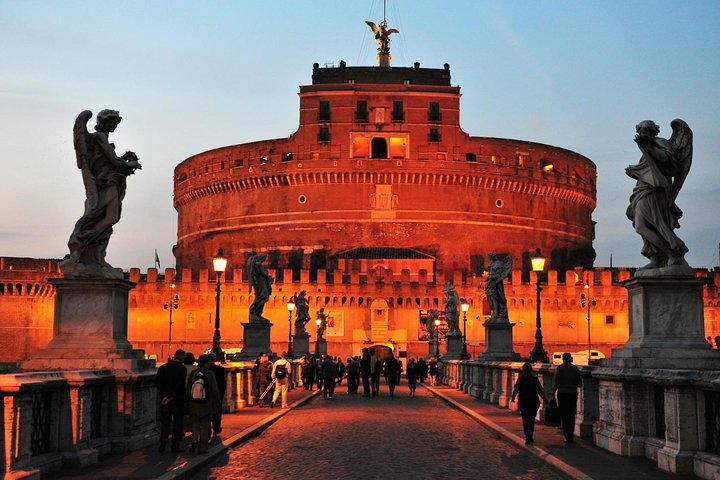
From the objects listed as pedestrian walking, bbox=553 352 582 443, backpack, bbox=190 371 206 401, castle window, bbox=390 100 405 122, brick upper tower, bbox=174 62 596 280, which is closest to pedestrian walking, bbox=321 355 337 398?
pedestrian walking, bbox=553 352 582 443

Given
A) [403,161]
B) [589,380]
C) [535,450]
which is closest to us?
[535,450]

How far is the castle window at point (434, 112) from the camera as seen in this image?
79750mm

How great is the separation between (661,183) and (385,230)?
221ft

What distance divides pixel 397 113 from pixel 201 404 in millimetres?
69244

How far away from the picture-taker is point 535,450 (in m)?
11.9

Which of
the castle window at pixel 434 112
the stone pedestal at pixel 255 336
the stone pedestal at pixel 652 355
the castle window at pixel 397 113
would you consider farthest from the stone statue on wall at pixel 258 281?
the castle window at pixel 434 112

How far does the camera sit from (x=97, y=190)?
11.5 meters

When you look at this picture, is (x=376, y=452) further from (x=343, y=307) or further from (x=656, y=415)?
(x=343, y=307)

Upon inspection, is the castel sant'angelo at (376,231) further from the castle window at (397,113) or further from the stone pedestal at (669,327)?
the stone pedestal at (669,327)

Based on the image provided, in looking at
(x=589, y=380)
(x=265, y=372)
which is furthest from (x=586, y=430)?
(x=265, y=372)

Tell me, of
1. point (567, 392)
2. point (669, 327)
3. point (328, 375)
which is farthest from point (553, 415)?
point (328, 375)

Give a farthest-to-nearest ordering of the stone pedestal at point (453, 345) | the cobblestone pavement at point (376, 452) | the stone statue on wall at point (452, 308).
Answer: the stone pedestal at point (453, 345), the stone statue on wall at point (452, 308), the cobblestone pavement at point (376, 452)

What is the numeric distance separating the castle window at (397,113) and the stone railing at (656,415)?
67107 millimetres

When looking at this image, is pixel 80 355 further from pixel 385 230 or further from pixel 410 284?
pixel 385 230
